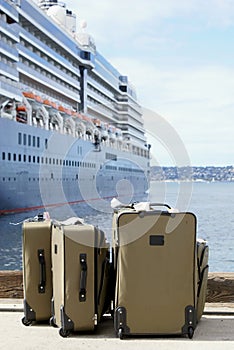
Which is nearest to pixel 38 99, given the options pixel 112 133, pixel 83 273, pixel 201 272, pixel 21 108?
pixel 21 108

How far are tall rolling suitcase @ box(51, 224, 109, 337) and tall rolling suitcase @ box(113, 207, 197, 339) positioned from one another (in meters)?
0.13

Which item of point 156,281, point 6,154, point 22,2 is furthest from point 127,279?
point 22,2

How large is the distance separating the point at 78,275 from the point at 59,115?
3024cm

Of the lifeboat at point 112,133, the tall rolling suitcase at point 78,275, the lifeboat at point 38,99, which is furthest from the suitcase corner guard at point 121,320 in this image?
the lifeboat at point 112,133

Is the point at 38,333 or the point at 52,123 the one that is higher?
the point at 52,123

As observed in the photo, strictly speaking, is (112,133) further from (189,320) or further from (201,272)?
(189,320)

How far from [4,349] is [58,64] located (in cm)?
3687

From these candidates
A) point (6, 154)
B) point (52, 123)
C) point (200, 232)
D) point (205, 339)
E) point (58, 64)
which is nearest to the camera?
point (205, 339)

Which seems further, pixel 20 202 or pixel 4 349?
pixel 20 202

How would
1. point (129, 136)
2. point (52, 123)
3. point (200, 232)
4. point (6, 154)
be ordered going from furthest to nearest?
point (129, 136), point (52, 123), point (6, 154), point (200, 232)

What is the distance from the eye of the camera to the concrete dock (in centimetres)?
290

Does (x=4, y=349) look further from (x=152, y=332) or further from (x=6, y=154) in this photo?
(x=6, y=154)

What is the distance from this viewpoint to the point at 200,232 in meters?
21.9

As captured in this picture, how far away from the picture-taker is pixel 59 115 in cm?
3288
